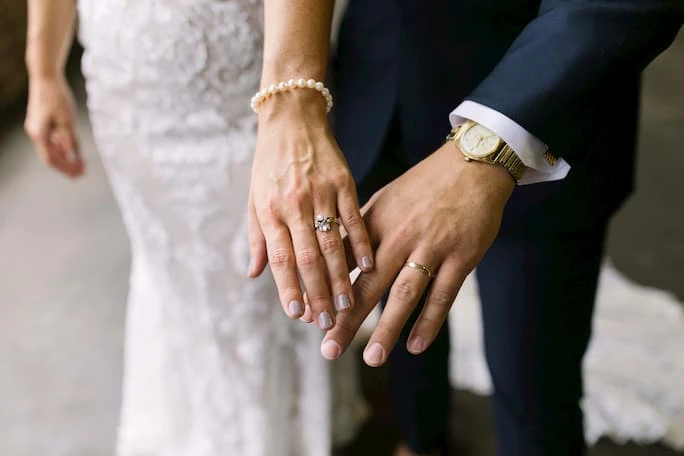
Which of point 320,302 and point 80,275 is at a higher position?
point 320,302

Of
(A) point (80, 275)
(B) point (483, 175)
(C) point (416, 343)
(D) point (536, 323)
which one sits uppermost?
(B) point (483, 175)

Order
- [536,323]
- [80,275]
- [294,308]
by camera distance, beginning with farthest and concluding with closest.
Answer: [80,275], [536,323], [294,308]

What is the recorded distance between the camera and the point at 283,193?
59 centimetres

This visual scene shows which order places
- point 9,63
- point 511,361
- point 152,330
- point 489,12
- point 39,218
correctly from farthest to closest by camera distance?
point 9,63 → point 39,218 → point 152,330 → point 511,361 → point 489,12

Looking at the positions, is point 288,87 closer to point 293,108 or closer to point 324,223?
point 293,108

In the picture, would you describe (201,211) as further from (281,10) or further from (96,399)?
(96,399)

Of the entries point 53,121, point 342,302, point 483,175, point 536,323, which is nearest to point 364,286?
point 342,302

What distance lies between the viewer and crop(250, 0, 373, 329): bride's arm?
56 centimetres

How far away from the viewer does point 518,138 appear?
577 millimetres

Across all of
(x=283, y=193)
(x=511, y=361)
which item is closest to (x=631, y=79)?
(x=283, y=193)

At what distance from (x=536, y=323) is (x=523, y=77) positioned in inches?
14.5

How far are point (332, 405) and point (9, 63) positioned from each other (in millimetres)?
1878

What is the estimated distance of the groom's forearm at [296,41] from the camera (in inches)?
25.3

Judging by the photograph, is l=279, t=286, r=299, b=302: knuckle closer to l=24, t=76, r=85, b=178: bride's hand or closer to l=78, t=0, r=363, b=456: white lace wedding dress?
l=78, t=0, r=363, b=456: white lace wedding dress
